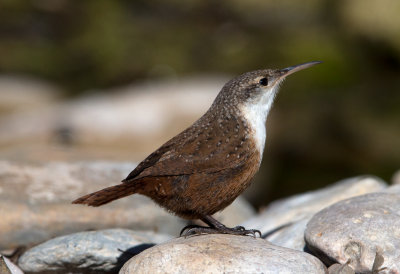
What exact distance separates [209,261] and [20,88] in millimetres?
11948

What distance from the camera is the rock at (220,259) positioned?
171 inches

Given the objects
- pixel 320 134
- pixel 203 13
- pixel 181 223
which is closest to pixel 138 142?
pixel 320 134

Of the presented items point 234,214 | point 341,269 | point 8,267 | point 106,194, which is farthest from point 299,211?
point 8,267

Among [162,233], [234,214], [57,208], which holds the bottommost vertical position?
[234,214]

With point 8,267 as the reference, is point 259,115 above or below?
above

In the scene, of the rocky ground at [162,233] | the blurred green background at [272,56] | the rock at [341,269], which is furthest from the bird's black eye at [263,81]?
the blurred green background at [272,56]

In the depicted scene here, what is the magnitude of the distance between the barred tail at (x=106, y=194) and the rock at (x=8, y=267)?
630 mm

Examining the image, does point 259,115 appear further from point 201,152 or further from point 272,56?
point 272,56

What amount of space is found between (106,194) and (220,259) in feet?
3.03

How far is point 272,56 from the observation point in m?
15.9

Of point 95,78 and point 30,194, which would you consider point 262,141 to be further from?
point 95,78

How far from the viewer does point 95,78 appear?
15.9m

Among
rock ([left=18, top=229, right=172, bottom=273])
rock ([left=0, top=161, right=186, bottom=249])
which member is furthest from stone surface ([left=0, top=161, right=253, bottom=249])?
rock ([left=18, top=229, right=172, bottom=273])

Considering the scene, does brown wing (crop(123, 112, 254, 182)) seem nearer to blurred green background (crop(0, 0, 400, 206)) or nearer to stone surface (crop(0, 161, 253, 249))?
stone surface (crop(0, 161, 253, 249))
